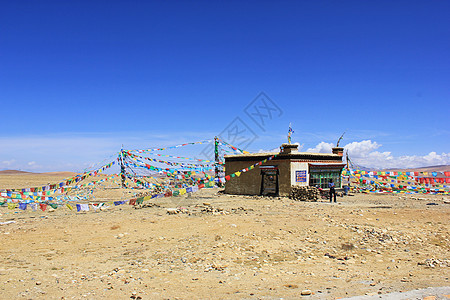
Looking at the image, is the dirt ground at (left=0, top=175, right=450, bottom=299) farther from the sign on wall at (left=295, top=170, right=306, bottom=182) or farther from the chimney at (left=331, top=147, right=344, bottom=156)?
the chimney at (left=331, top=147, right=344, bottom=156)

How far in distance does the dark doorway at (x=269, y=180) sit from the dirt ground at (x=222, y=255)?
8619 millimetres

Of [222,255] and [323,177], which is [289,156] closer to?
[323,177]

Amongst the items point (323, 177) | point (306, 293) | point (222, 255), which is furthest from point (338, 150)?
point (306, 293)

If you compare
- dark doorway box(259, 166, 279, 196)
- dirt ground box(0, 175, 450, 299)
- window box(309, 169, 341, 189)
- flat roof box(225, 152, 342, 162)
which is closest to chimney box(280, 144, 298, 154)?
flat roof box(225, 152, 342, 162)

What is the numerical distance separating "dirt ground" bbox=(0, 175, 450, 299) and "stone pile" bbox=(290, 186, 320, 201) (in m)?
6.53

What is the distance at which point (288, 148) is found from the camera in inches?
920

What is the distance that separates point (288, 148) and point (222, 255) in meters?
15.0

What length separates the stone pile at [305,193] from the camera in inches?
874

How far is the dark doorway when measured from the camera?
2425 centimetres

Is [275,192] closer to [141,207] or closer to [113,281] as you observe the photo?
[141,207]

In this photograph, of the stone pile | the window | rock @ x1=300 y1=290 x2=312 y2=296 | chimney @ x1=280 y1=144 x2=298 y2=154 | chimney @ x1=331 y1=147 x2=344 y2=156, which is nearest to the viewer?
rock @ x1=300 y1=290 x2=312 y2=296

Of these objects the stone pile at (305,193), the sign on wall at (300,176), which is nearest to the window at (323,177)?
the sign on wall at (300,176)

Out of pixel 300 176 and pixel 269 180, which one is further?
pixel 269 180

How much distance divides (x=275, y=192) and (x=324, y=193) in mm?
3612
